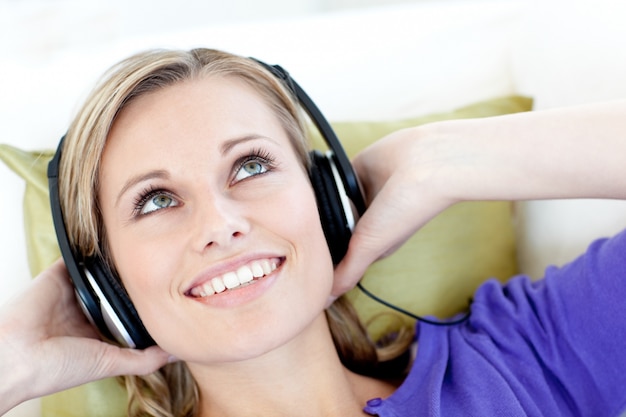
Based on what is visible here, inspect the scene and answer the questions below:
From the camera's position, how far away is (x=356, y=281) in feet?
4.08

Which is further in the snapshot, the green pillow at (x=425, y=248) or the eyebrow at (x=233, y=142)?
the green pillow at (x=425, y=248)

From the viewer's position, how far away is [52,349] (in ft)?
3.56

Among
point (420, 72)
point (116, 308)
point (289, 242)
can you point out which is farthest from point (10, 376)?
point (420, 72)

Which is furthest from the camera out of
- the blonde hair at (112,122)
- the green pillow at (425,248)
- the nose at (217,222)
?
the green pillow at (425,248)

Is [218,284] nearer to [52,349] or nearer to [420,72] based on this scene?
[52,349]

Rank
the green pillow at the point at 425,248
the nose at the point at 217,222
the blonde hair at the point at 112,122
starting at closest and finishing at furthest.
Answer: the nose at the point at 217,222
the blonde hair at the point at 112,122
the green pillow at the point at 425,248

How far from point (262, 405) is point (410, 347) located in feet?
1.15

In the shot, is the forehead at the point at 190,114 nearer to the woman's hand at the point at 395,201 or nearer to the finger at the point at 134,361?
the woman's hand at the point at 395,201

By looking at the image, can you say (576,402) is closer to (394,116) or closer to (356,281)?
(356,281)

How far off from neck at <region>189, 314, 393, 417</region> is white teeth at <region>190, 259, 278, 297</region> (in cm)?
16

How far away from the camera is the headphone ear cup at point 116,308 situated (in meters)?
1.08

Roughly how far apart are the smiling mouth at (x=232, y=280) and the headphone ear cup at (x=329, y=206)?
6.1 inches

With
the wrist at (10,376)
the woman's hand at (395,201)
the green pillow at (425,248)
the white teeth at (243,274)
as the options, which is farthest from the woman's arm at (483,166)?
the wrist at (10,376)

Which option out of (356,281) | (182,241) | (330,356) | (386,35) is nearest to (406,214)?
(356,281)
